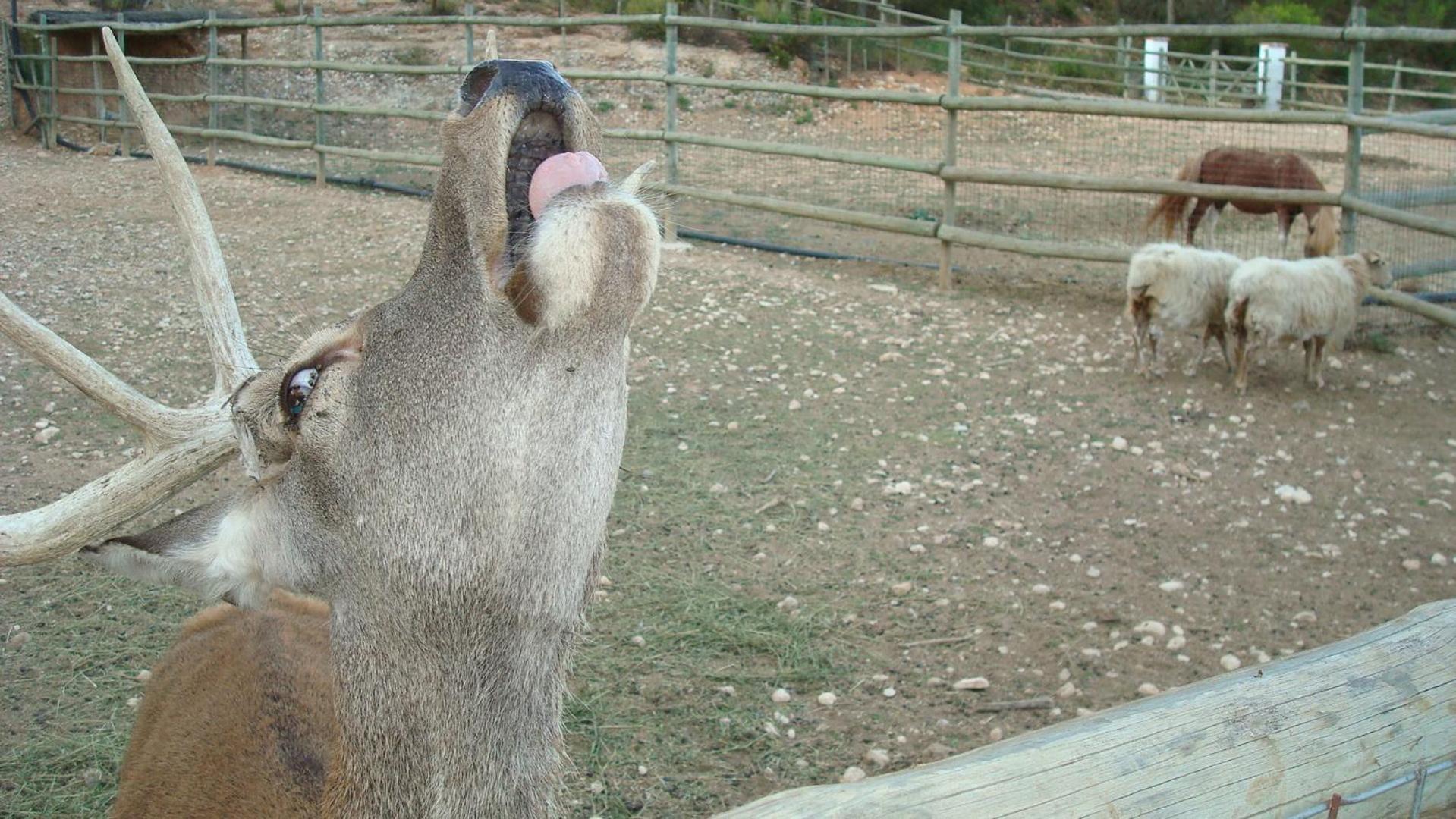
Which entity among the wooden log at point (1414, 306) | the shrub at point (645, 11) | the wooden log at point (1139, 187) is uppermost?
the shrub at point (645, 11)

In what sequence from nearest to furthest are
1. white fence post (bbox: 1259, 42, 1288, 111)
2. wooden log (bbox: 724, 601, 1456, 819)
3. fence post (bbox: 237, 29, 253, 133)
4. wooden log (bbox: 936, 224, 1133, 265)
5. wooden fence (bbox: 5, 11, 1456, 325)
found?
1. wooden log (bbox: 724, 601, 1456, 819)
2. wooden fence (bbox: 5, 11, 1456, 325)
3. wooden log (bbox: 936, 224, 1133, 265)
4. fence post (bbox: 237, 29, 253, 133)
5. white fence post (bbox: 1259, 42, 1288, 111)

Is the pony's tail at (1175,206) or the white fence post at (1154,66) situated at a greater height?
the white fence post at (1154,66)

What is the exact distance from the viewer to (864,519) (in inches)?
216

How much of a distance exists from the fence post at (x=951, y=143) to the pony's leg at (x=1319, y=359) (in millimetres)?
2739

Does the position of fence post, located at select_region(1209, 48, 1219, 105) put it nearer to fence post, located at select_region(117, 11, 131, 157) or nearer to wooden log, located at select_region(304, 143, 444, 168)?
wooden log, located at select_region(304, 143, 444, 168)

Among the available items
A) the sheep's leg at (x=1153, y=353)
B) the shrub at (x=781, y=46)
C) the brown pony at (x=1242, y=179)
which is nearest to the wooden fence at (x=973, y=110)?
the brown pony at (x=1242, y=179)

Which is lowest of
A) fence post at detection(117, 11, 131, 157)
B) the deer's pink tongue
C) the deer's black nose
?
the deer's pink tongue

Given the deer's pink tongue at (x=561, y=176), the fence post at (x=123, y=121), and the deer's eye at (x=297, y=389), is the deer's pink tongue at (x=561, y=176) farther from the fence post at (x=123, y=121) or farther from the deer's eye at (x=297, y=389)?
the fence post at (x=123, y=121)

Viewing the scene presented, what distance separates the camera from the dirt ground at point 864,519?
3963 millimetres

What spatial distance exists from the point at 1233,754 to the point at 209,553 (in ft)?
5.59

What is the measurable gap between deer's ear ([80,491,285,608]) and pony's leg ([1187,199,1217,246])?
378 inches

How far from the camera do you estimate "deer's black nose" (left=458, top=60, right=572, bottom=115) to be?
192cm

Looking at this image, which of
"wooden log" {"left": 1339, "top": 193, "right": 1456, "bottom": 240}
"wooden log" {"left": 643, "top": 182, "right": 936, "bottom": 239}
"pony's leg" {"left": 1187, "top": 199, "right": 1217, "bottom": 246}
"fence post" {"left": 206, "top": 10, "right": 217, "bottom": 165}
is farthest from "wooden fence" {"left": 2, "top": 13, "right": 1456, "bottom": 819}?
"fence post" {"left": 206, "top": 10, "right": 217, "bottom": 165}

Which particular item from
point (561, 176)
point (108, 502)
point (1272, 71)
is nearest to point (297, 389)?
point (108, 502)
